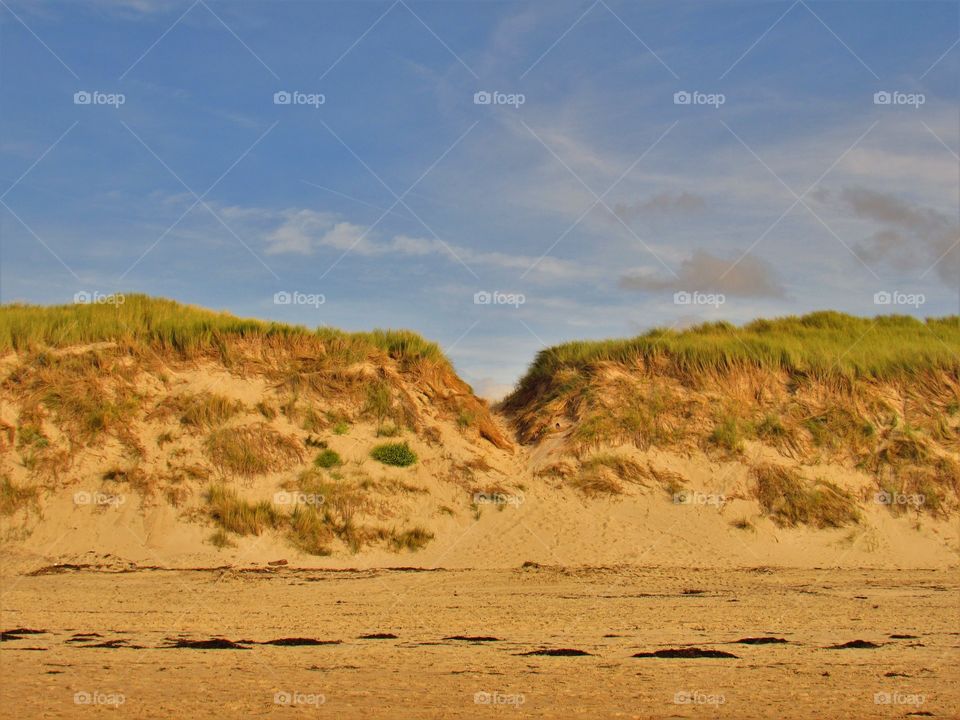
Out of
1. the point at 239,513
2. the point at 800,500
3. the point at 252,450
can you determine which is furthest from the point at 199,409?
the point at 800,500

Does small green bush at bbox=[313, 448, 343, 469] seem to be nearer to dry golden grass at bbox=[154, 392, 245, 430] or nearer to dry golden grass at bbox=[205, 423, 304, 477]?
dry golden grass at bbox=[205, 423, 304, 477]

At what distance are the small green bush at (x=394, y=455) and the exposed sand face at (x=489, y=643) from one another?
358 centimetres

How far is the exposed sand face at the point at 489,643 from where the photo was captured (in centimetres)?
790

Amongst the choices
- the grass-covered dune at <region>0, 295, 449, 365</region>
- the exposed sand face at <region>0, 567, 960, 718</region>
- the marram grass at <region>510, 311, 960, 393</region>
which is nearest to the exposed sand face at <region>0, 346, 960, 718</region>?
the exposed sand face at <region>0, 567, 960, 718</region>

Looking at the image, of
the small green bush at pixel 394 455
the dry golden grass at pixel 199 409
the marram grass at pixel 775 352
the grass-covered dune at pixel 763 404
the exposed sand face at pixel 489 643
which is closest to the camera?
the exposed sand face at pixel 489 643

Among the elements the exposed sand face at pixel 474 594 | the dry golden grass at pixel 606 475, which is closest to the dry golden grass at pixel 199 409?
the exposed sand face at pixel 474 594

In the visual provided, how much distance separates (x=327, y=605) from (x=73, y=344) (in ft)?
32.8

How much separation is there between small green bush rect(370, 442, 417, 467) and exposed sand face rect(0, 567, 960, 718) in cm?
358

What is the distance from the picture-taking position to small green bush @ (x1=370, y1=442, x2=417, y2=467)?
18.8 m

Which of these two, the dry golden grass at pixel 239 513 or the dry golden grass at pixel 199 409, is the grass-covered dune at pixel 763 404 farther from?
the dry golden grass at pixel 199 409

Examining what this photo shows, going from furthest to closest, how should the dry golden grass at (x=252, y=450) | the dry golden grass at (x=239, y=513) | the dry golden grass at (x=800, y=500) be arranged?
the dry golden grass at (x=800, y=500)
the dry golden grass at (x=252, y=450)
the dry golden grass at (x=239, y=513)

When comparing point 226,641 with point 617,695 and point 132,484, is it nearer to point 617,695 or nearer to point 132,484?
point 617,695

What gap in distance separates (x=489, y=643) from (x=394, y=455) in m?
8.84

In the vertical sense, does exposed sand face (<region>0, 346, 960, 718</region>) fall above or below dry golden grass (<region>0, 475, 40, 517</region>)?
below
